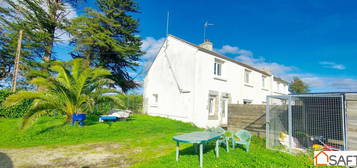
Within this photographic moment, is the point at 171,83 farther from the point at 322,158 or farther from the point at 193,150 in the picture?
the point at 322,158

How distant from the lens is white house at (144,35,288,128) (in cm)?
1324

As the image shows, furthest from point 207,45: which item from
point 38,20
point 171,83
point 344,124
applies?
point 38,20

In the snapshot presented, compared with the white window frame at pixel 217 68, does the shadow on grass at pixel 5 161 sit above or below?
below

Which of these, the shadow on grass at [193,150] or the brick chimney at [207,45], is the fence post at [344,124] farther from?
the brick chimney at [207,45]

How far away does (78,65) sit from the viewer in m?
9.73

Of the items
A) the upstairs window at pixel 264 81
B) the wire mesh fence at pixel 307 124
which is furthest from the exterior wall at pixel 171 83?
the upstairs window at pixel 264 81

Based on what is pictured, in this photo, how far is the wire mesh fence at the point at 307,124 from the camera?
543cm

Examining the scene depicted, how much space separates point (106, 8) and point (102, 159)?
18843mm

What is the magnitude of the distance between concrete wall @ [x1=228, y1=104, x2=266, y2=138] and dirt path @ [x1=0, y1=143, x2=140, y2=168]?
20.6 feet

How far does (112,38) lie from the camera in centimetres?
1775

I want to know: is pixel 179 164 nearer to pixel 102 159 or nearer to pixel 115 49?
pixel 102 159

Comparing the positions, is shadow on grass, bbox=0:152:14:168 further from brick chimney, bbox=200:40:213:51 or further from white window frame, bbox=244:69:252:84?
white window frame, bbox=244:69:252:84

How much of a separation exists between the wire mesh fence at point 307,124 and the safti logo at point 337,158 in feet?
8.72

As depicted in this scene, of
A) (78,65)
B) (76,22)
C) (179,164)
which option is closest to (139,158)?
(179,164)
